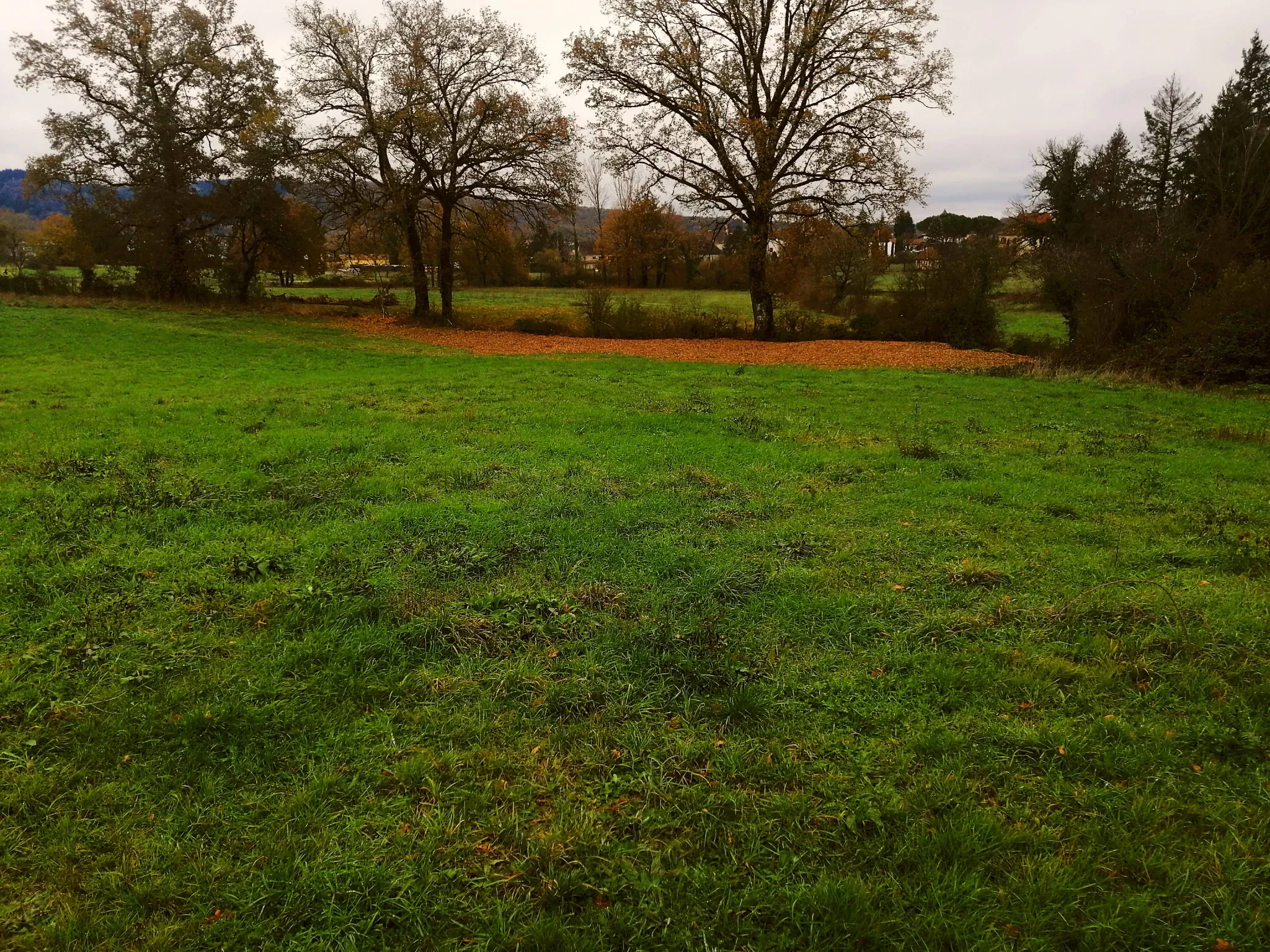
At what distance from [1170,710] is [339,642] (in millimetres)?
4696

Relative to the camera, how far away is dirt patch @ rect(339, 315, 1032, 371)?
60.7 ft

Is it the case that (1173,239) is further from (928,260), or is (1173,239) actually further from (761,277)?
(761,277)

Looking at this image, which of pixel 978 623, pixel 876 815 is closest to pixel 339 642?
pixel 876 815

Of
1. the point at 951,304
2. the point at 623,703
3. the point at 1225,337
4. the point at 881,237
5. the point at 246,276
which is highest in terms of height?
the point at 881,237

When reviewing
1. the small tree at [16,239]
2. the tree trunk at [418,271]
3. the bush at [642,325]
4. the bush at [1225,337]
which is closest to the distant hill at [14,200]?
the small tree at [16,239]

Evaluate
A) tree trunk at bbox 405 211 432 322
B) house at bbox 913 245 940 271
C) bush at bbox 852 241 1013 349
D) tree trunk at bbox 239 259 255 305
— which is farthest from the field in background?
tree trunk at bbox 239 259 255 305

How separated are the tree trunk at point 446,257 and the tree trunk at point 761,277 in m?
11.7

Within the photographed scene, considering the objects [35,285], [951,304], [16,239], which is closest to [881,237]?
[951,304]

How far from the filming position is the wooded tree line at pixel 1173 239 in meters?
15.0

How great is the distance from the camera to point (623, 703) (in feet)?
11.2

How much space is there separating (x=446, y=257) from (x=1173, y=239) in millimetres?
24364

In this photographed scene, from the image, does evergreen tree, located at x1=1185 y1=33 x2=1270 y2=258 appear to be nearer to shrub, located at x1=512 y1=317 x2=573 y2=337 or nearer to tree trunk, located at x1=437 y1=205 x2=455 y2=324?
shrub, located at x1=512 y1=317 x2=573 y2=337

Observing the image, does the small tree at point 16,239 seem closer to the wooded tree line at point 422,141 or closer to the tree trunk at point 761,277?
the wooded tree line at point 422,141

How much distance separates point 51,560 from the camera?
4.67 m
